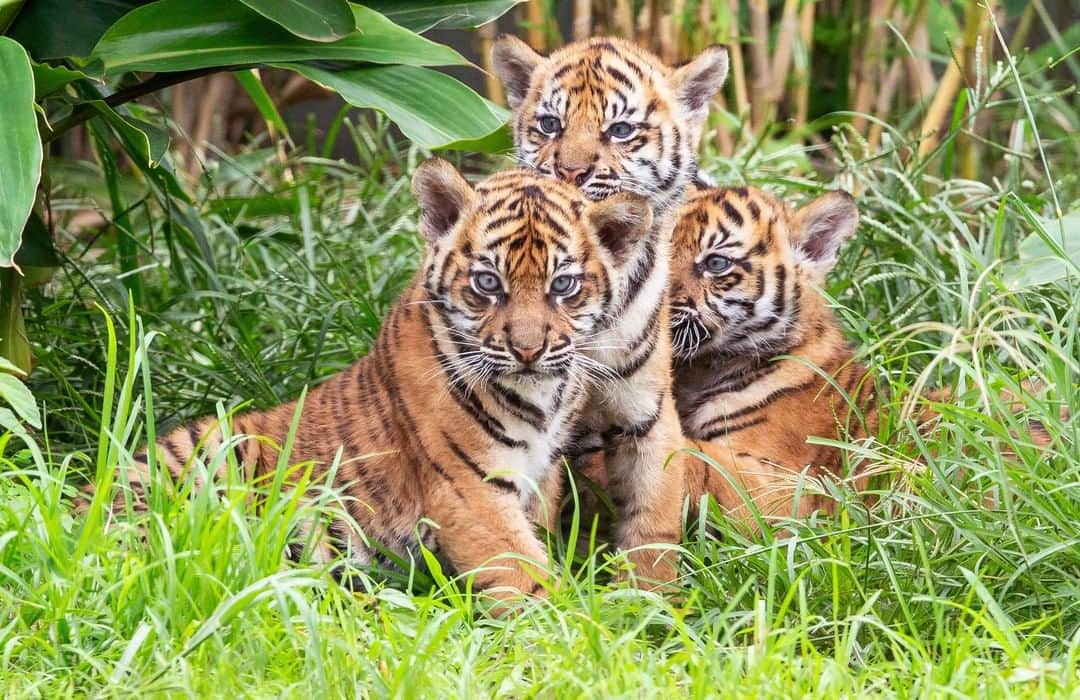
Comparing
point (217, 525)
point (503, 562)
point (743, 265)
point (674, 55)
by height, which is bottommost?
point (503, 562)

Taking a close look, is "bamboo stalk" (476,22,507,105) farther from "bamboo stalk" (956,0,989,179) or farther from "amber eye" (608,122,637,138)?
"amber eye" (608,122,637,138)

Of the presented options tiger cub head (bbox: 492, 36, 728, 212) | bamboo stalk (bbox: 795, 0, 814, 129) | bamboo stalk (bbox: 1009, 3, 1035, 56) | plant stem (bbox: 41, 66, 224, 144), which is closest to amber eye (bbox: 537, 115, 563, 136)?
tiger cub head (bbox: 492, 36, 728, 212)

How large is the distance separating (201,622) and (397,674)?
42 centimetres

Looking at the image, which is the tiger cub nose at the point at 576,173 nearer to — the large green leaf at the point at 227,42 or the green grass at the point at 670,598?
the large green leaf at the point at 227,42

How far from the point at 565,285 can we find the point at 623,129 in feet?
2.58

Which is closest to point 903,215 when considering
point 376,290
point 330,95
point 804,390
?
point 804,390

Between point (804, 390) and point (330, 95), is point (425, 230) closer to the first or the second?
point (804, 390)

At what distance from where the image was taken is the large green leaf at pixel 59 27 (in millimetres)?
4188

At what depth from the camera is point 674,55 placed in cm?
686

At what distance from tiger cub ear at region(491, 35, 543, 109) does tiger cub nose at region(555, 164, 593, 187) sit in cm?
55

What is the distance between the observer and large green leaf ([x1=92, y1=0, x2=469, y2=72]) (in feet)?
13.1

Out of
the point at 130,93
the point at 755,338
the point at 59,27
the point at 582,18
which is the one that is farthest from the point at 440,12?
the point at 582,18

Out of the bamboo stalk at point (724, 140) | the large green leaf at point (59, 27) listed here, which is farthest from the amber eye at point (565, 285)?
the bamboo stalk at point (724, 140)

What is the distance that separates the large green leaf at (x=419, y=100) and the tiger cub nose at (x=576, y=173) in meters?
0.22
